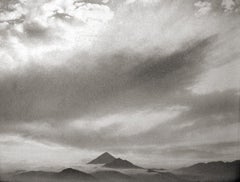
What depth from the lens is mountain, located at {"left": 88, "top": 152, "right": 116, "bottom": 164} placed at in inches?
166

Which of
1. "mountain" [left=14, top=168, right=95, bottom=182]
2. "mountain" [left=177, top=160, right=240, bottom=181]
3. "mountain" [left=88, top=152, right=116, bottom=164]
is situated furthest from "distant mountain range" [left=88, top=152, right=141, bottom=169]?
"mountain" [left=177, top=160, right=240, bottom=181]

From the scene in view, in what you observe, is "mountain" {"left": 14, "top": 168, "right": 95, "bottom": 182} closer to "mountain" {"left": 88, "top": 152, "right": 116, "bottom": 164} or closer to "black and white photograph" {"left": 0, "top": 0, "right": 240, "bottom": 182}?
"black and white photograph" {"left": 0, "top": 0, "right": 240, "bottom": 182}

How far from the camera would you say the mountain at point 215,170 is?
4.37 m

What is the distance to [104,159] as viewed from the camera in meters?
4.23

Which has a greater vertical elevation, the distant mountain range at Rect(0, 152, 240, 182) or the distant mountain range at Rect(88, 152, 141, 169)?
the distant mountain range at Rect(88, 152, 141, 169)

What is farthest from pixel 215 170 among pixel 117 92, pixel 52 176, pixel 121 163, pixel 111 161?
pixel 52 176

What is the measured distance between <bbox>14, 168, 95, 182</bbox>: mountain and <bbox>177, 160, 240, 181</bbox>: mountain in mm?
1205

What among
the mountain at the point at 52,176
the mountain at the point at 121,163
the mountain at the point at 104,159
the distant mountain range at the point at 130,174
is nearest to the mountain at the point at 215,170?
the distant mountain range at the point at 130,174

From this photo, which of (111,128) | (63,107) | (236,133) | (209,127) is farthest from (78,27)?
(236,133)

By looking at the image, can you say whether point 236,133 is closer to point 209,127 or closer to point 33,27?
point 209,127

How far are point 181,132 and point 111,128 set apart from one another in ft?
2.81

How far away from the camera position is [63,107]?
4.27m

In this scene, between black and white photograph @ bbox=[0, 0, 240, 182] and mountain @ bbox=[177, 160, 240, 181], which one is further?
mountain @ bbox=[177, 160, 240, 181]

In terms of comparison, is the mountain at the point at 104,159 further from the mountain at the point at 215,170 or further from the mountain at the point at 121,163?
the mountain at the point at 215,170
